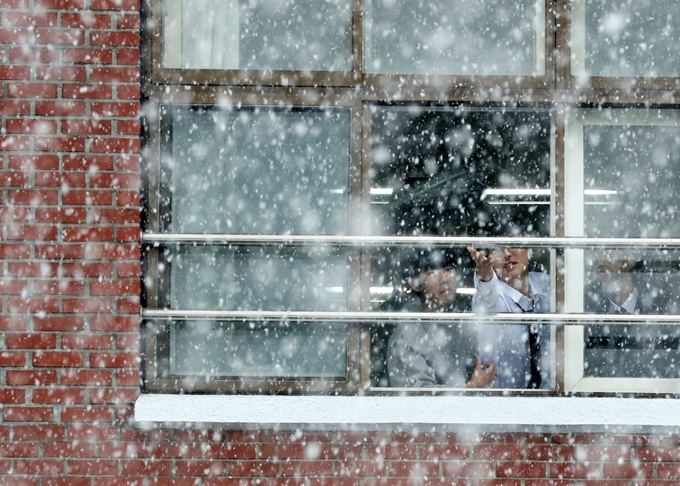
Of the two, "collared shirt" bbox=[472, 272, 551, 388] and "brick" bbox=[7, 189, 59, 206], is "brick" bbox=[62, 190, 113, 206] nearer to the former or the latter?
"brick" bbox=[7, 189, 59, 206]

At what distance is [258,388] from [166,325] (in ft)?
1.57

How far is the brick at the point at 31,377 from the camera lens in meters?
2.88

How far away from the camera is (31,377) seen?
2.88 metres

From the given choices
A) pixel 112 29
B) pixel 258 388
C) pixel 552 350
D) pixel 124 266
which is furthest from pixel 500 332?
pixel 112 29

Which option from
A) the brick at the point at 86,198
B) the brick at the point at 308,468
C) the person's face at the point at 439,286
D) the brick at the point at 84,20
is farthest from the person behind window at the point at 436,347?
the brick at the point at 84,20

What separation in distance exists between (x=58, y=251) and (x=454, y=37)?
76.4 inches

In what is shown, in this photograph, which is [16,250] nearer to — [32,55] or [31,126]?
[31,126]

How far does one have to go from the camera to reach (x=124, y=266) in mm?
2898

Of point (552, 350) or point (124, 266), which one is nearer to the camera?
point (124, 266)

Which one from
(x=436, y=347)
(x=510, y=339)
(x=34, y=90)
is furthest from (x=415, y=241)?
(x=34, y=90)

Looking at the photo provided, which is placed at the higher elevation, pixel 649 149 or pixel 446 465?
pixel 649 149

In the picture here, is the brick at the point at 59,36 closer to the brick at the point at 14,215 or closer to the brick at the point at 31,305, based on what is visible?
the brick at the point at 14,215

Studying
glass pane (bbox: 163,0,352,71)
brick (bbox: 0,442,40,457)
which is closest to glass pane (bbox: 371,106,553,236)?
glass pane (bbox: 163,0,352,71)

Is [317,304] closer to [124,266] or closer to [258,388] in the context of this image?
[258,388]
